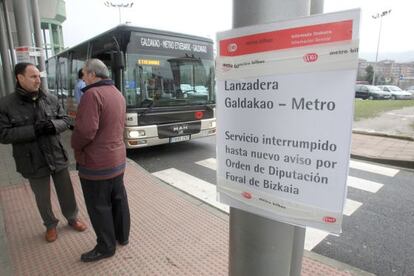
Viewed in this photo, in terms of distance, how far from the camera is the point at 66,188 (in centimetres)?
351

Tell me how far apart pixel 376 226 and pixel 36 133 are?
4.31 metres

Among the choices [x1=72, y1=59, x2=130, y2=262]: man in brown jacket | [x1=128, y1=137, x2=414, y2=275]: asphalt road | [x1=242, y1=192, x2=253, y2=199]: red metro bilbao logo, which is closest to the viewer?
[x1=242, y1=192, x2=253, y2=199]: red metro bilbao logo

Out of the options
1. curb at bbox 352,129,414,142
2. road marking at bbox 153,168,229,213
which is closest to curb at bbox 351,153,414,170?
curb at bbox 352,129,414,142

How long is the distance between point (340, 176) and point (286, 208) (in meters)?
0.27

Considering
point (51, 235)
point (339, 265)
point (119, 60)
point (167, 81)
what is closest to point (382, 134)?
point (167, 81)

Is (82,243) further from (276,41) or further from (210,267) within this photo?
(276,41)

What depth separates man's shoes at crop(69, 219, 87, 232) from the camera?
359cm

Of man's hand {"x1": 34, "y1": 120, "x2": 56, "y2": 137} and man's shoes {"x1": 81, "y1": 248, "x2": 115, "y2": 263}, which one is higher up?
man's hand {"x1": 34, "y1": 120, "x2": 56, "y2": 137}

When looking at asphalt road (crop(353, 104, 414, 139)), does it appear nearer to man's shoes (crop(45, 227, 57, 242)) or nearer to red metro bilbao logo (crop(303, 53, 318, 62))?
man's shoes (crop(45, 227, 57, 242))

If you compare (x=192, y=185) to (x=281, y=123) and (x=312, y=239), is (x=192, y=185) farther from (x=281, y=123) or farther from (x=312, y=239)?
(x=281, y=123)

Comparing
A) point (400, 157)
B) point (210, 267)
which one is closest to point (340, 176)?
point (210, 267)

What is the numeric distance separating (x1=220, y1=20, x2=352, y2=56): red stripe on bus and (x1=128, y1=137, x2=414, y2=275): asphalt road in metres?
2.86

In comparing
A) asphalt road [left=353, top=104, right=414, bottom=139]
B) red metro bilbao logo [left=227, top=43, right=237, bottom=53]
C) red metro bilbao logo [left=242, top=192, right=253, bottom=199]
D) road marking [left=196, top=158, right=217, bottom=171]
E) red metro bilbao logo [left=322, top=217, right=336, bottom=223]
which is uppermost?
red metro bilbao logo [left=227, top=43, right=237, bottom=53]

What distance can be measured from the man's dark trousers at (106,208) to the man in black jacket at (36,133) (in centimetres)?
64
